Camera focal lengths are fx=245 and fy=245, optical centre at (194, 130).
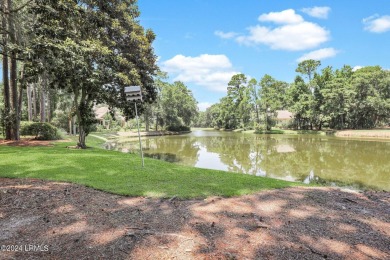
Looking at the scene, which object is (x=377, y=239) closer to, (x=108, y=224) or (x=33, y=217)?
(x=108, y=224)

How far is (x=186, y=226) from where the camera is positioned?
156 inches

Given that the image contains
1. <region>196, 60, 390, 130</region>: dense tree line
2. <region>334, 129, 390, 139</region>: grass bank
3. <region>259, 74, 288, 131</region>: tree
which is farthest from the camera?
<region>259, 74, 288, 131</region>: tree

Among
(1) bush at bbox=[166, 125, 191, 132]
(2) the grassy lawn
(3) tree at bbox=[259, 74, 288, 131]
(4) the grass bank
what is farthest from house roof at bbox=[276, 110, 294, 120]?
(2) the grassy lawn

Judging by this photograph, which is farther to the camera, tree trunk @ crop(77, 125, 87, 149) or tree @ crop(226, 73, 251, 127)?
tree @ crop(226, 73, 251, 127)

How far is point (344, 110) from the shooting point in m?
44.5

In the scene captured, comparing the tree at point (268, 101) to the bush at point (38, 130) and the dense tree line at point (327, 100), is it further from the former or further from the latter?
the bush at point (38, 130)

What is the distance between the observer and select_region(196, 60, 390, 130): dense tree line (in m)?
44.2

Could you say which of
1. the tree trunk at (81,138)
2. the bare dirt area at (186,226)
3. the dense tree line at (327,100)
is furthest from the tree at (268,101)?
the bare dirt area at (186,226)

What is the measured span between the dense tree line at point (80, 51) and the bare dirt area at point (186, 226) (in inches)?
220

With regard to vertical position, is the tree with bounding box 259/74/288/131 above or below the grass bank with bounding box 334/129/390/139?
above

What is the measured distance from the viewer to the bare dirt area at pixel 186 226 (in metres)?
3.25

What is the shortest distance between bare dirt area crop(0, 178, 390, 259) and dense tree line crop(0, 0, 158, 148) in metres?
5.60

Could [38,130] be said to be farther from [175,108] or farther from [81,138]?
[175,108]

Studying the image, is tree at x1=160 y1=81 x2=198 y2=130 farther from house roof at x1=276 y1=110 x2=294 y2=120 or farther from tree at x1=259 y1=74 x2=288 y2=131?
house roof at x1=276 y1=110 x2=294 y2=120
